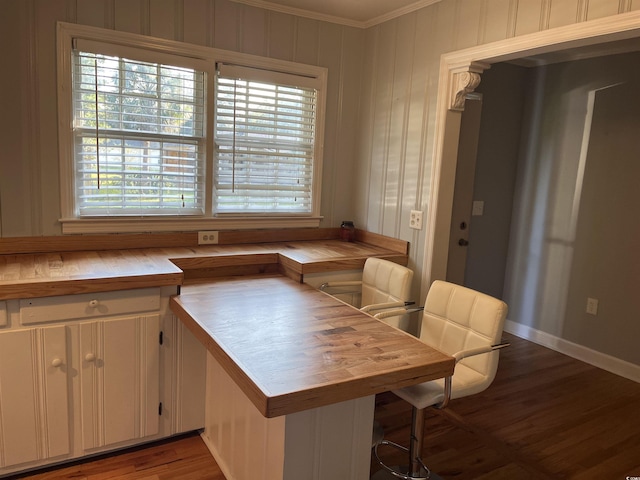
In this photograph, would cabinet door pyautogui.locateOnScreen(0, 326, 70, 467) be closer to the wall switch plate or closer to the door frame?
the door frame

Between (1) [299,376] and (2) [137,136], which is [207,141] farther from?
(1) [299,376]

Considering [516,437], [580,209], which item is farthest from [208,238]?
[580,209]

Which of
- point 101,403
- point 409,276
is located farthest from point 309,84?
point 101,403

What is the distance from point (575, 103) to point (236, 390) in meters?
3.37

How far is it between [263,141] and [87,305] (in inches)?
61.4

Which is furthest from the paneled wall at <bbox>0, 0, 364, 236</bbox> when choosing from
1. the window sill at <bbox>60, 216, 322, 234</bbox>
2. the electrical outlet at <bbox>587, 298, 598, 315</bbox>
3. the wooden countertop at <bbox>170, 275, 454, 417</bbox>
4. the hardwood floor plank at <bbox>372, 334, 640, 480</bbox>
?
the electrical outlet at <bbox>587, 298, 598, 315</bbox>

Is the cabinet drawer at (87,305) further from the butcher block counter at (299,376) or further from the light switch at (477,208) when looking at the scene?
the light switch at (477,208)

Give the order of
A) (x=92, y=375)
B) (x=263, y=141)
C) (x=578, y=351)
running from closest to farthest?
(x=92, y=375) → (x=263, y=141) → (x=578, y=351)

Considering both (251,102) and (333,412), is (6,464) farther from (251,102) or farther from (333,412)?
(251,102)

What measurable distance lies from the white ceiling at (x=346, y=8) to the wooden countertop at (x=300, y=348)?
1830mm

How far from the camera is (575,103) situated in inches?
150

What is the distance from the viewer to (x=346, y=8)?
122 inches

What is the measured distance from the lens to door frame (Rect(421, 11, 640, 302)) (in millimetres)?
2332

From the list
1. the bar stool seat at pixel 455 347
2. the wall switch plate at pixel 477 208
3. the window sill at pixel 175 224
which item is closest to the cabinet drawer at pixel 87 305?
the window sill at pixel 175 224
